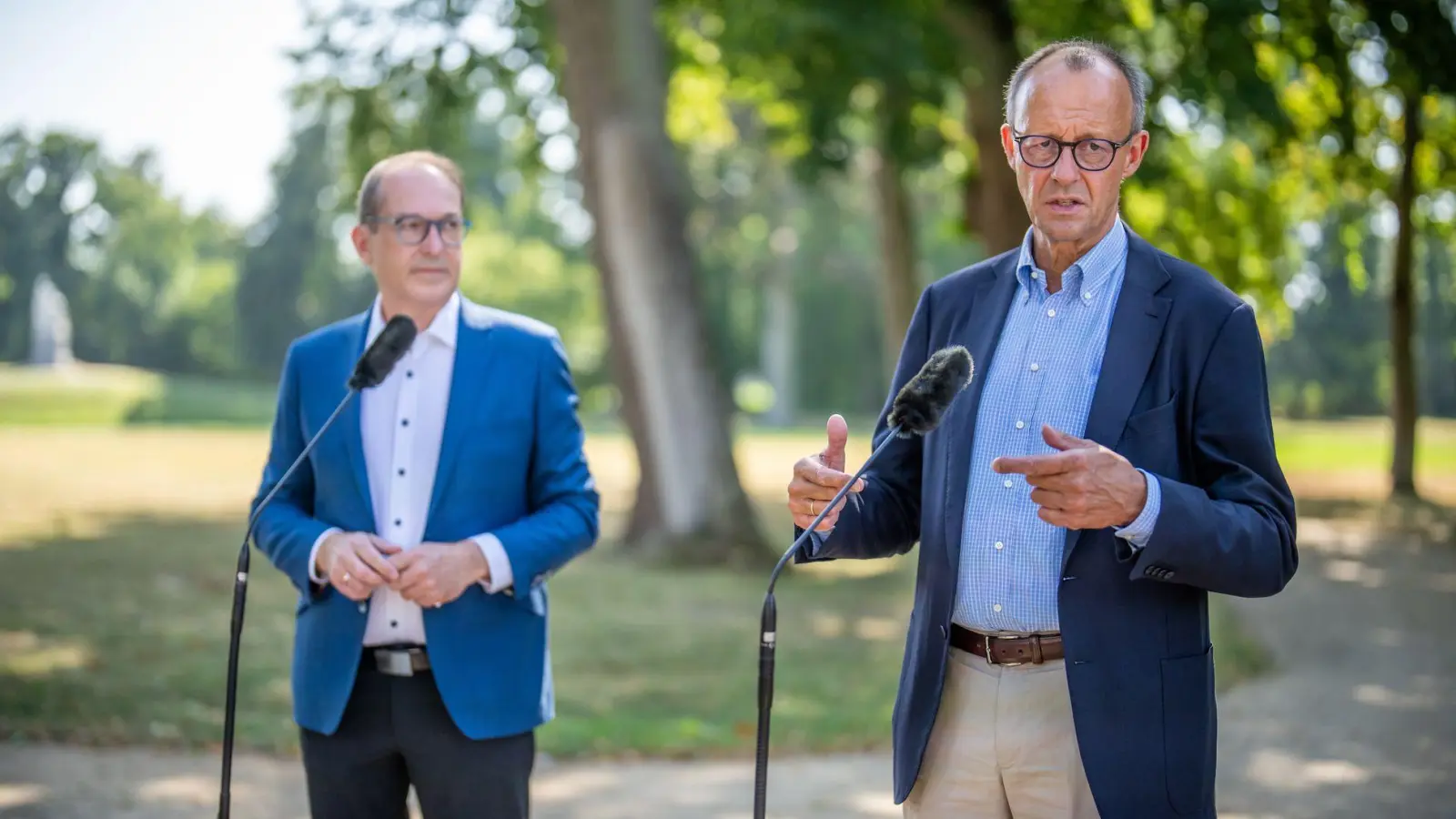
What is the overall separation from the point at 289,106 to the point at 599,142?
808cm

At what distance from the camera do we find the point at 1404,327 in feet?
70.3

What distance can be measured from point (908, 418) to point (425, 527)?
1.55 meters

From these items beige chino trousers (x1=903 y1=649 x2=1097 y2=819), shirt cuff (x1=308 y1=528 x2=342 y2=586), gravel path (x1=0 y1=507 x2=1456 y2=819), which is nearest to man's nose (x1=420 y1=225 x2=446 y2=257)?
shirt cuff (x1=308 y1=528 x2=342 y2=586)

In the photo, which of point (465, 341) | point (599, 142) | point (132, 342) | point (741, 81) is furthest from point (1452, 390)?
point (465, 341)

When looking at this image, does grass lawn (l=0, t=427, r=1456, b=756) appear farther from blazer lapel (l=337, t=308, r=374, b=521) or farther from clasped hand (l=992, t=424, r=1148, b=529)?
clasped hand (l=992, t=424, r=1148, b=529)

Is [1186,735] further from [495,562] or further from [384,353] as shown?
[384,353]

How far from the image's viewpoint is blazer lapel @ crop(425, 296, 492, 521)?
12.4ft

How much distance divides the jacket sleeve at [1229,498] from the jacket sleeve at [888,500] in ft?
2.01

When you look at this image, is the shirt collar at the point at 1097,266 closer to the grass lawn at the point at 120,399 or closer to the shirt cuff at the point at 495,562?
the shirt cuff at the point at 495,562

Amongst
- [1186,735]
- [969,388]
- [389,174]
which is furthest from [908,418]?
[389,174]

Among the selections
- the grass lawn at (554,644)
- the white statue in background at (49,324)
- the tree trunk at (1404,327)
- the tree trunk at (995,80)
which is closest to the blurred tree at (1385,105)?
the tree trunk at (1404,327)

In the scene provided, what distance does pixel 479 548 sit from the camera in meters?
3.63

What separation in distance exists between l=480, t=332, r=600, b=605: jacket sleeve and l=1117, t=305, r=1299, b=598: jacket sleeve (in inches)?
61.8

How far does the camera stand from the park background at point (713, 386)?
309 inches
